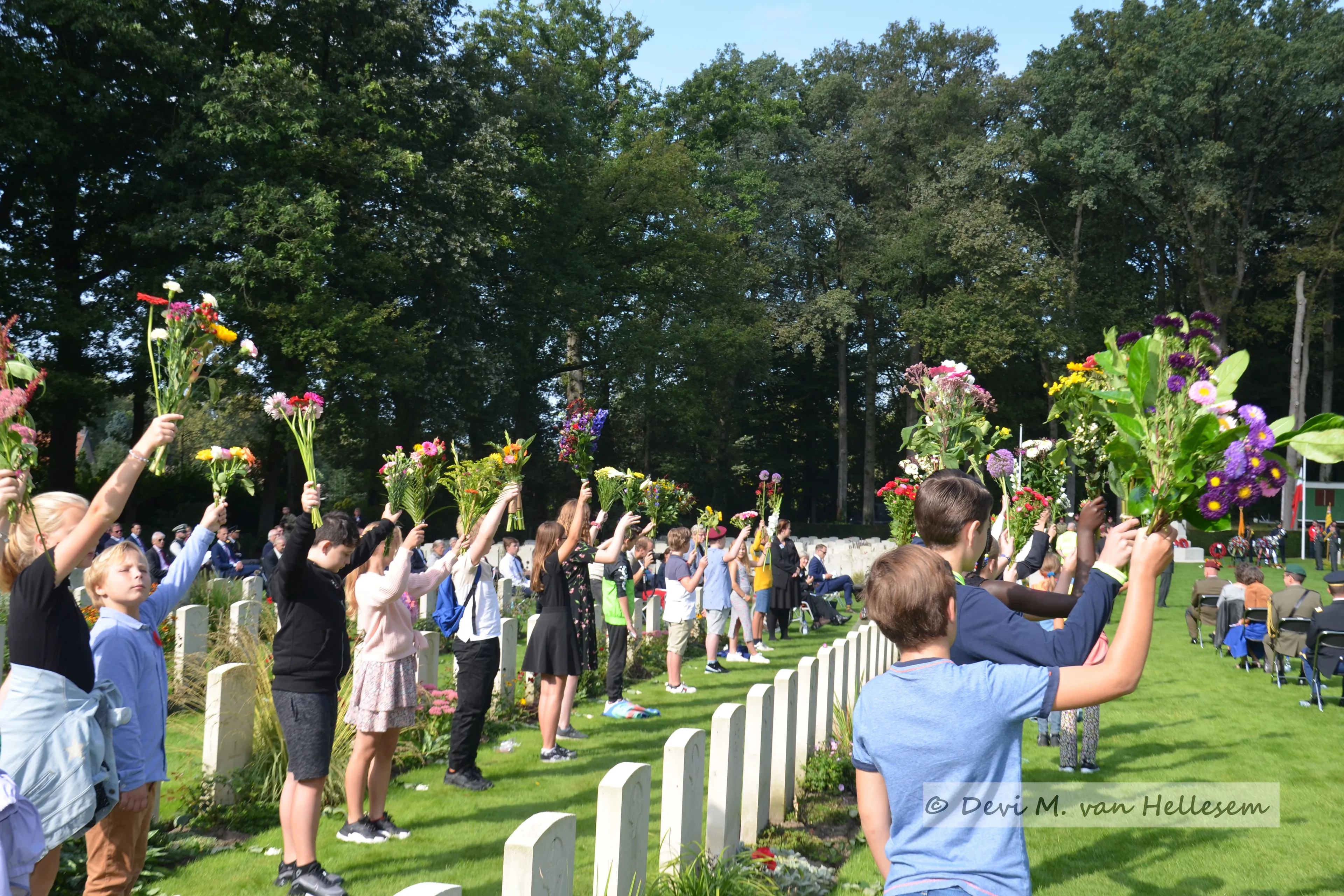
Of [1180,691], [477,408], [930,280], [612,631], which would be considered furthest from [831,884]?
[930,280]

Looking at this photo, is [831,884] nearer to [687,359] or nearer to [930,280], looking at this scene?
[687,359]

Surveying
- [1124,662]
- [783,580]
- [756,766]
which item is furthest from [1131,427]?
[783,580]

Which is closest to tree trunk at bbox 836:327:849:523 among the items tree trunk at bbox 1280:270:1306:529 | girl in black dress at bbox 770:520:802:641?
tree trunk at bbox 1280:270:1306:529

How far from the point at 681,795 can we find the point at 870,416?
42722mm

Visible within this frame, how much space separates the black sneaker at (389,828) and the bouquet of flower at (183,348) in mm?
2698

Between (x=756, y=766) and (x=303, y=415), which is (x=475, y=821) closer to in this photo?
(x=756, y=766)

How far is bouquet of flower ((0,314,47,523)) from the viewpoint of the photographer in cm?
328

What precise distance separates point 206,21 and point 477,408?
1212 centimetres

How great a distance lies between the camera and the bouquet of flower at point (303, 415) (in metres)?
5.00

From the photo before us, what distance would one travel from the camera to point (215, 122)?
22.2 meters

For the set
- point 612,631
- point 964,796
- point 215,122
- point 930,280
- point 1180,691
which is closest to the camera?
point 964,796

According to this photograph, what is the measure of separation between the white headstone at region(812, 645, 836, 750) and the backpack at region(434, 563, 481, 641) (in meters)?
2.47

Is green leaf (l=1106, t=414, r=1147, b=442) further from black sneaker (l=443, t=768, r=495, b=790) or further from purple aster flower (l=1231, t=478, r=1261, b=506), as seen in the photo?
black sneaker (l=443, t=768, r=495, b=790)

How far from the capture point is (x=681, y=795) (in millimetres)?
3912
